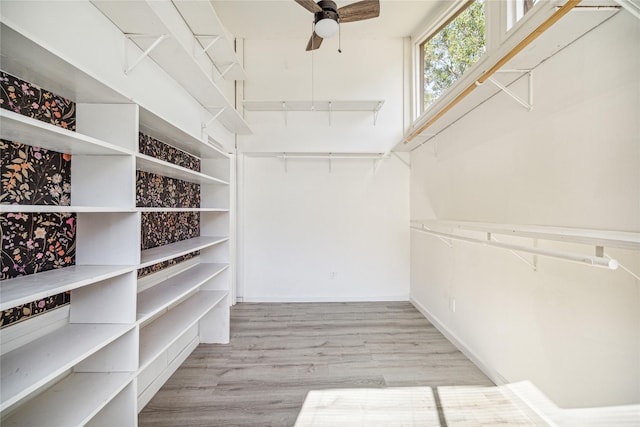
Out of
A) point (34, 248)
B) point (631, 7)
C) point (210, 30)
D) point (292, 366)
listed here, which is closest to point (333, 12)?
point (210, 30)

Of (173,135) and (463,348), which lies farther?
(463,348)

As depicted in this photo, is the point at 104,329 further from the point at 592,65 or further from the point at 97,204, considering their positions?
the point at 592,65

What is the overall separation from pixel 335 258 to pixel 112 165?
290 centimetres

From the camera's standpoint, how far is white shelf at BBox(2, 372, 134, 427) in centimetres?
97

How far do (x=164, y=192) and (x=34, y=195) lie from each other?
38.2 inches

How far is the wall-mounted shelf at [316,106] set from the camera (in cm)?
333

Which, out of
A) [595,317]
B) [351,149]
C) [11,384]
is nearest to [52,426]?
[11,384]

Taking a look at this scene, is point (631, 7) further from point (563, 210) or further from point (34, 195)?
point (34, 195)

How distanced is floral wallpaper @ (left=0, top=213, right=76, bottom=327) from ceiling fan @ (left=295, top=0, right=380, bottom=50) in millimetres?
2107

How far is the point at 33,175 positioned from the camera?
111 cm

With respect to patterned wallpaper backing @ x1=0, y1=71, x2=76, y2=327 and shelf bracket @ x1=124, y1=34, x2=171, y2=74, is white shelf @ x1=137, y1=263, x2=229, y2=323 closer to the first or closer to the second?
patterned wallpaper backing @ x1=0, y1=71, x2=76, y2=327

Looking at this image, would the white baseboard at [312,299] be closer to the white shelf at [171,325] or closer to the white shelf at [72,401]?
the white shelf at [171,325]

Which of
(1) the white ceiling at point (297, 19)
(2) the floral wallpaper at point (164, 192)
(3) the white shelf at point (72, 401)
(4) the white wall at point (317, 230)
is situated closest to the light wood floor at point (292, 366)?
(4) the white wall at point (317, 230)

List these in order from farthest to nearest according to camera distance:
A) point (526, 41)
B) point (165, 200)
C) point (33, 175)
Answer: point (165, 200) → point (526, 41) → point (33, 175)
